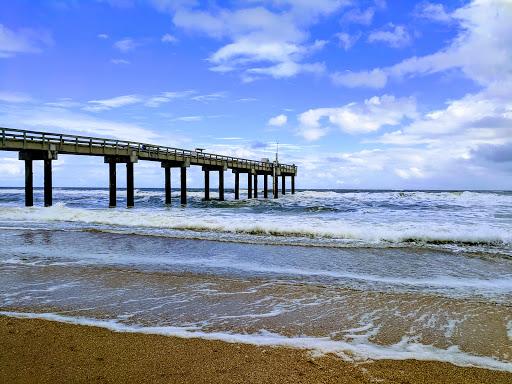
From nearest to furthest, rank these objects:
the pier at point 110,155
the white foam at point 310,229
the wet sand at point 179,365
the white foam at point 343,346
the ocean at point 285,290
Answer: the wet sand at point 179,365 < the white foam at point 343,346 < the ocean at point 285,290 < the white foam at point 310,229 < the pier at point 110,155

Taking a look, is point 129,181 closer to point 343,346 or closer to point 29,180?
point 29,180

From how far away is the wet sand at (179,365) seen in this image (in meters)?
3.17

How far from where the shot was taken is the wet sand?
317 centimetres

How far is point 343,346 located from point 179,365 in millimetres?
1565

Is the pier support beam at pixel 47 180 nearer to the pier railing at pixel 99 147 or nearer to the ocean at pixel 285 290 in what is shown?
the pier railing at pixel 99 147

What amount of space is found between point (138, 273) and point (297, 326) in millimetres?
3798

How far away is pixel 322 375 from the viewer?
128 inches

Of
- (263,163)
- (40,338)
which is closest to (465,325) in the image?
(40,338)

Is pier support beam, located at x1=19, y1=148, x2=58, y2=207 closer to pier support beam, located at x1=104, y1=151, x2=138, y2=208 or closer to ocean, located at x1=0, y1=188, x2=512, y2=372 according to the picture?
pier support beam, located at x1=104, y1=151, x2=138, y2=208

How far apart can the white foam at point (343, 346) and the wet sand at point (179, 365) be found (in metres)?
0.14

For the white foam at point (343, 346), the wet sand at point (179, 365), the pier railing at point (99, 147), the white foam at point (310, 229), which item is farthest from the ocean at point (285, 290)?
the pier railing at point (99, 147)

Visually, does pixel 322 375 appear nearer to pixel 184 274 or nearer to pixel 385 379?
pixel 385 379

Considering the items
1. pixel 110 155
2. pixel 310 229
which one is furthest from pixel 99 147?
pixel 310 229

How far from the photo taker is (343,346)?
3986mm
